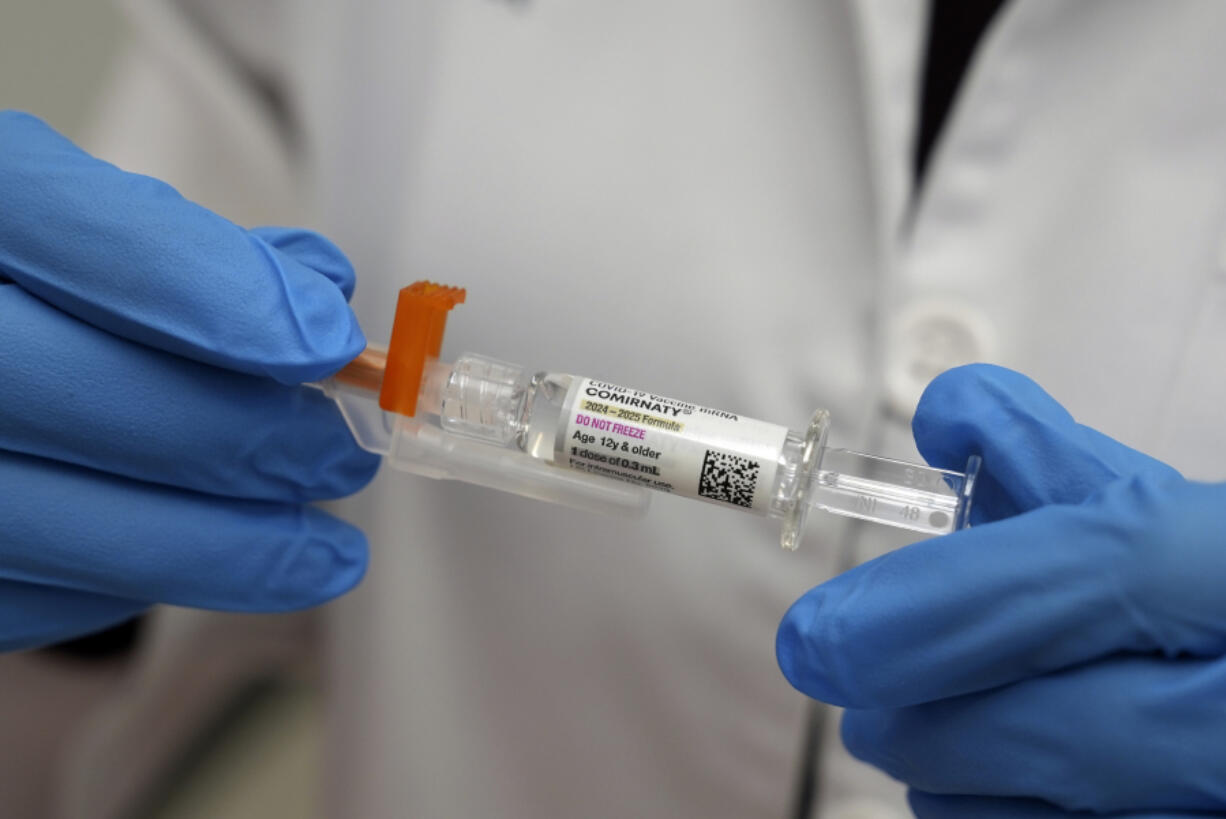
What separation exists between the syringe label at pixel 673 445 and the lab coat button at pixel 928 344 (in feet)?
0.54

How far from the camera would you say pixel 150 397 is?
1.95 feet

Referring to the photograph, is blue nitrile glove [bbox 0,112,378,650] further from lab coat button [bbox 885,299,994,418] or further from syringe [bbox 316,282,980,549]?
lab coat button [bbox 885,299,994,418]

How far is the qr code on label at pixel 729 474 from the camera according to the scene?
57 cm

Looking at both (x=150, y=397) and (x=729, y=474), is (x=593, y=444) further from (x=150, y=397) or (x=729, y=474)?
(x=150, y=397)

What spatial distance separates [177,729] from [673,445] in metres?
0.81

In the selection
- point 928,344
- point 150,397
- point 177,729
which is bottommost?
point 177,729

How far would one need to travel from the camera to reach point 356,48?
878mm

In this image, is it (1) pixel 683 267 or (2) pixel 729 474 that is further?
(1) pixel 683 267

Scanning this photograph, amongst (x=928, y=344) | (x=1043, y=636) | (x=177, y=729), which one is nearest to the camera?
(x=1043, y=636)

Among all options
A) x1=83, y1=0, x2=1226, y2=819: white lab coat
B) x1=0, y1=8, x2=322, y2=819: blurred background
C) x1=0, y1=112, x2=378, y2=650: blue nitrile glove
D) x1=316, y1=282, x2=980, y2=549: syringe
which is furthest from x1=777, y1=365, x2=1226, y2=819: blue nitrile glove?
x1=0, y1=8, x2=322, y2=819: blurred background

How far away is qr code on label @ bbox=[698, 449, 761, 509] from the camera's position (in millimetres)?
565

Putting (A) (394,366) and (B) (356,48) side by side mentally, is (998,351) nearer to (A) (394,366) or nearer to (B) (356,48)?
(A) (394,366)

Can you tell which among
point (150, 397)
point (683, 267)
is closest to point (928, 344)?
point (683, 267)

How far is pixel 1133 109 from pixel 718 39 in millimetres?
329
